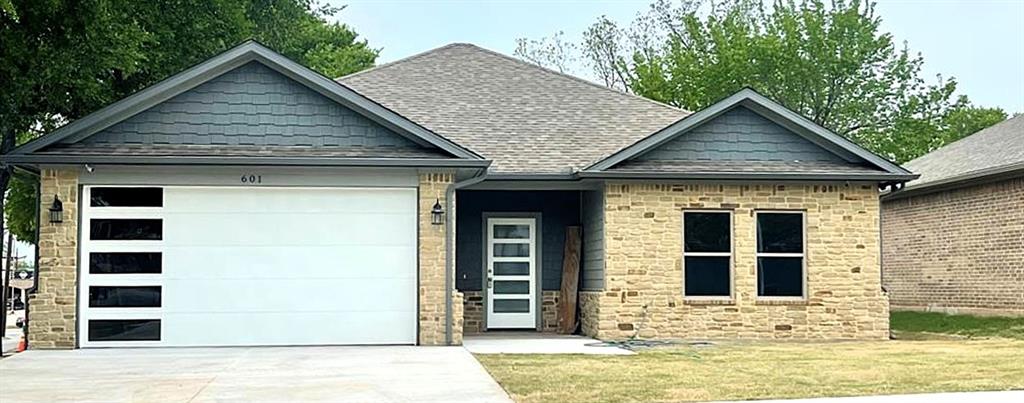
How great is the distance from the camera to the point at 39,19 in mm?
14164

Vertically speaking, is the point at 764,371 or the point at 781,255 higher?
the point at 781,255

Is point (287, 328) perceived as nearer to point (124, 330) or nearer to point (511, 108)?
point (124, 330)

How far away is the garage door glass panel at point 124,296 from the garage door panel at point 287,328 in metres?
0.31

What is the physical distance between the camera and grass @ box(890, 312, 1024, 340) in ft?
61.4

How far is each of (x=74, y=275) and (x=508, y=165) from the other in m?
6.41

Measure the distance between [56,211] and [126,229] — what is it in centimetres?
89

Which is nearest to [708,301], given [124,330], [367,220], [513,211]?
[513,211]

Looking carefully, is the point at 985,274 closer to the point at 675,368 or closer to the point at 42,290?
the point at 675,368

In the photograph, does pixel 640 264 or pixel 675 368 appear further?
pixel 640 264

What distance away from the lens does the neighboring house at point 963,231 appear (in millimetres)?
20438

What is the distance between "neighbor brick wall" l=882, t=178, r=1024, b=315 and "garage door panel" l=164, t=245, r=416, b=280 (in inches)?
451

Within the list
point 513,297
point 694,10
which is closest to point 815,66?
point 694,10

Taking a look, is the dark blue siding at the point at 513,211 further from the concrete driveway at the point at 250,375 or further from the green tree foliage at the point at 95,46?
the green tree foliage at the point at 95,46

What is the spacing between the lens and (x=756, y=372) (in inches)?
464
